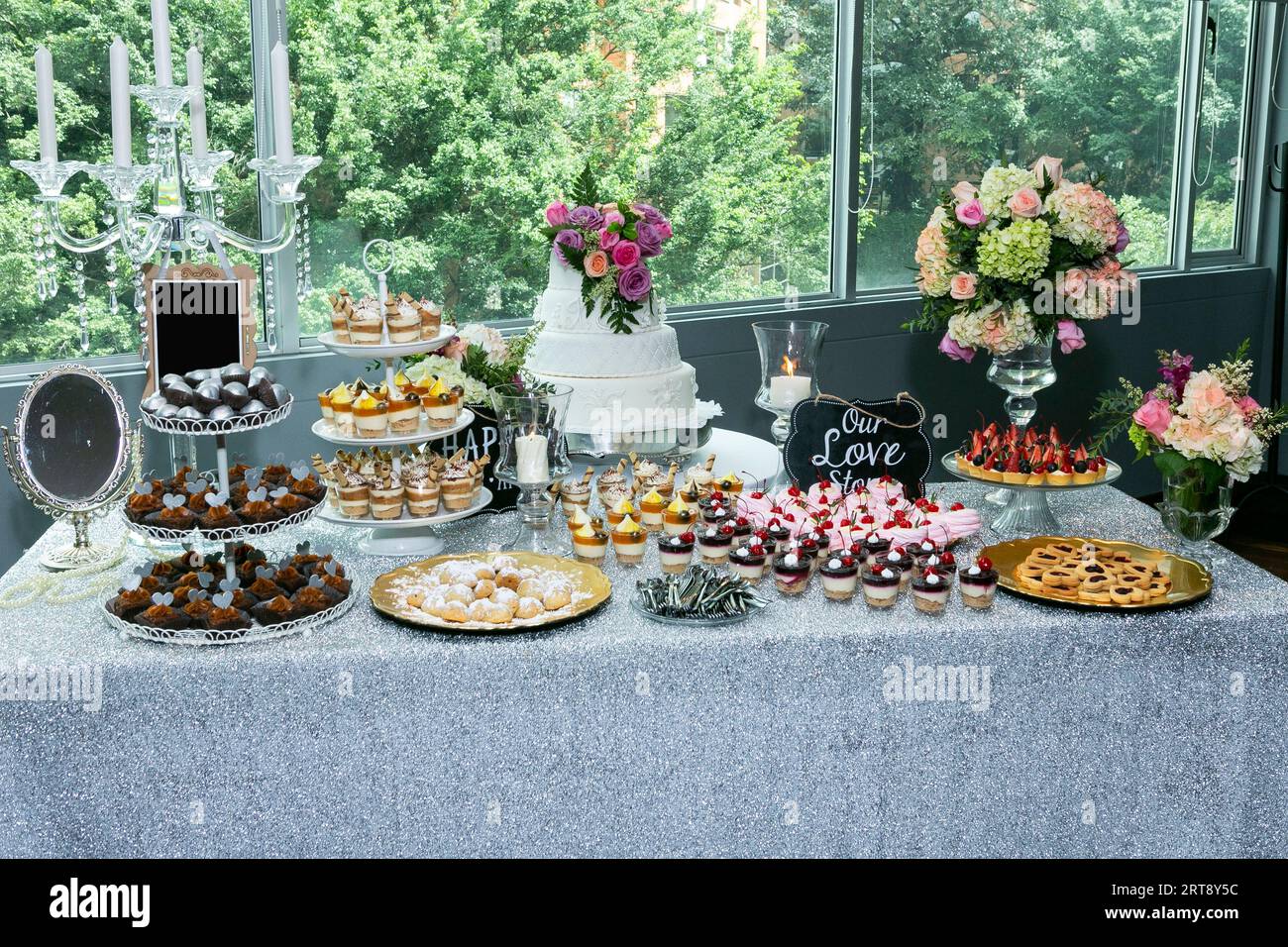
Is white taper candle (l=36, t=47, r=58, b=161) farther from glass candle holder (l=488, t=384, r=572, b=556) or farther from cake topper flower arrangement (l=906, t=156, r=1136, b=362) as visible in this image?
cake topper flower arrangement (l=906, t=156, r=1136, b=362)

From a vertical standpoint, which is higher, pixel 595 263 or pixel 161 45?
pixel 161 45

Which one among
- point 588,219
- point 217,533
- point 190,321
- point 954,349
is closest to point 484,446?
point 588,219

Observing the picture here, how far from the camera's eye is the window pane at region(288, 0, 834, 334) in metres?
4.04

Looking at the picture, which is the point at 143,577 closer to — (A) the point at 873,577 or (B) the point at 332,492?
(B) the point at 332,492

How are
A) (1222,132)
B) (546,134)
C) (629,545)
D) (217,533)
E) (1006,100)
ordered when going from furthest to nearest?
1. (1222,132)
2. (1006,100)
3. (546,134)
4. (629,545)
5. (217,533)

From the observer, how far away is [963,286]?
2.87m

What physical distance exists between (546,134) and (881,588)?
2660mm

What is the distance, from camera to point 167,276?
A: 105 inches

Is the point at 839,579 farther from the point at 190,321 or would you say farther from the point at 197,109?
the point at 197,109

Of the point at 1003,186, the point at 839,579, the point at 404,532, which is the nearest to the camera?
the point at 839,579

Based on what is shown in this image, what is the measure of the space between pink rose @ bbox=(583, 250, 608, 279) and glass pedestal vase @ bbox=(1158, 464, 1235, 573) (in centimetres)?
127

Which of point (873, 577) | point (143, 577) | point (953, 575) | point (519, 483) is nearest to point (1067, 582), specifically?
point (953, 575)

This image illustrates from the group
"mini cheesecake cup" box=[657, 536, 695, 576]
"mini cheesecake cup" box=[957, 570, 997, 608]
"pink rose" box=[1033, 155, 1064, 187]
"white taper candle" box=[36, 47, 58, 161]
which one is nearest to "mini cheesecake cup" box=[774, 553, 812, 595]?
"mini cheesecake cup" box=[657, 536, 695, 576]

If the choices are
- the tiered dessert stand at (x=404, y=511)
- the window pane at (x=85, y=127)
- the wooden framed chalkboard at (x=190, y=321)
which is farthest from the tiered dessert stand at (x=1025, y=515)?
the window pane at (x=85, y=127)
